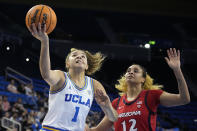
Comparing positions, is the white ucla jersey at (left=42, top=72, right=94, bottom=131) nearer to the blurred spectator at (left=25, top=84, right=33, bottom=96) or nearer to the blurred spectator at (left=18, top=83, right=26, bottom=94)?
the blurred spectator at (left=18, top=83, right=26, bottom=94)

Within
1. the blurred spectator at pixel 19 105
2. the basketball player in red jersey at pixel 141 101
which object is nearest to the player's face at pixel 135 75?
the basketball player in red jersey at pixel 141 101

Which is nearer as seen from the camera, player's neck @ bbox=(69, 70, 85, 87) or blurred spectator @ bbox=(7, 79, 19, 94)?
player's neck @ bbox=(69, 70, 85, 87)

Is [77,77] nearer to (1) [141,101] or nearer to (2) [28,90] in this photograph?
(1) [141,101]

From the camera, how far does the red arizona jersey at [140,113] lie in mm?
4164

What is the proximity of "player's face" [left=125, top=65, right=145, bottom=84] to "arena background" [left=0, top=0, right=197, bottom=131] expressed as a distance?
664cm

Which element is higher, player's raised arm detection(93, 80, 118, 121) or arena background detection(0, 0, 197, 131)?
arena background detection(0, 0, 197, 131)

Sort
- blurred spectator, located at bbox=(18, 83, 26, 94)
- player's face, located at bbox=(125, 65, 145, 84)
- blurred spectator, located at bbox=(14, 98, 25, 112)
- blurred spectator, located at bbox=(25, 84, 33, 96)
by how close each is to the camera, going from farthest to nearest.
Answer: blurred spectator, located at bbox=(25, 84, 33, 96) < blurred spectator, located at bbox=(18, 83, 26, 94) < blurred spectator, located at bbox=(14, 98, 25, 112) < player's face, located at bbox=(125, 65, 145, 84)

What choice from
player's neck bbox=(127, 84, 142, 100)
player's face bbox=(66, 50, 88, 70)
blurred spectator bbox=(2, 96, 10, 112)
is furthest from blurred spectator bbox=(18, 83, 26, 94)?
player's face bbox=(66, 50, 88, 70)

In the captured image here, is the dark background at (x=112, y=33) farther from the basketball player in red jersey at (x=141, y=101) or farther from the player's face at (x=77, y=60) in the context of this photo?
the player's face at (x=77, y=60)

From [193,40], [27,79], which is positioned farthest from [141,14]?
[27,79]

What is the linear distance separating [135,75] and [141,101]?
416 millimetres

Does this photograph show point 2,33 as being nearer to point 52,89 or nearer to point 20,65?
point 20,65

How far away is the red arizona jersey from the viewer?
4164mm

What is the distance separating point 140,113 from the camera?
421 centimetres
